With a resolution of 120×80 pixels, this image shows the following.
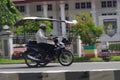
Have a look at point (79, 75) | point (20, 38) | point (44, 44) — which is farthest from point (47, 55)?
point (20, 38)

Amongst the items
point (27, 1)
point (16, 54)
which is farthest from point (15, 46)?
point (27, 1)

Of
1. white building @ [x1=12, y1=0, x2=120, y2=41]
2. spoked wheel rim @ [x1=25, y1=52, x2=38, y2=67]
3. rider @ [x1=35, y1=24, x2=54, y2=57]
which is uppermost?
white building @ [x1=12, y1=0, x2=120, y2=41]

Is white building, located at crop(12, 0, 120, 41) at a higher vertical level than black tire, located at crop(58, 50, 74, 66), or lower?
higher

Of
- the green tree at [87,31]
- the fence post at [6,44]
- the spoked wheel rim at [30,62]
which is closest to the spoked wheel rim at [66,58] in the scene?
the spoked wheel rim at [30,62]

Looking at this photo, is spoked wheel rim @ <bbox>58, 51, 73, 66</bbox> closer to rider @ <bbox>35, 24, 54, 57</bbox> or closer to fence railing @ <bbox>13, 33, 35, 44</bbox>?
rider @ <bbox>35, 24, 54, 57</bbox>

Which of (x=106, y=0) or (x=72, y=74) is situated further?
(x=106, y=0)

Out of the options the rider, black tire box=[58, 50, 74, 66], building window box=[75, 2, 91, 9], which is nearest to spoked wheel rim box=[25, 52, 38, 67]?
the rider

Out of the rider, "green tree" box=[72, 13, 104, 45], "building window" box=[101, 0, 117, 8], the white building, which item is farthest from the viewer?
"building window" box=[101, 0, 117, 8]

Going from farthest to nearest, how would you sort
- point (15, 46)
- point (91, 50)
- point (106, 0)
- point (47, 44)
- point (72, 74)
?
point (106, 0) < point (15, 46) < point (91, 50) < point (47, 44) < point (72, 74)

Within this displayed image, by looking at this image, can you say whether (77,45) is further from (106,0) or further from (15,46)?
(106,0)

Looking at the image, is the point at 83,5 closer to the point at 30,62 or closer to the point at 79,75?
the point at 30,62

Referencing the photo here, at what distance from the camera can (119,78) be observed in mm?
9508

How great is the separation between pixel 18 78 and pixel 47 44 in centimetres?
771

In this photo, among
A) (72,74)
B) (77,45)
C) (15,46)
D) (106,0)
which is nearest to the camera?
(72,74)
